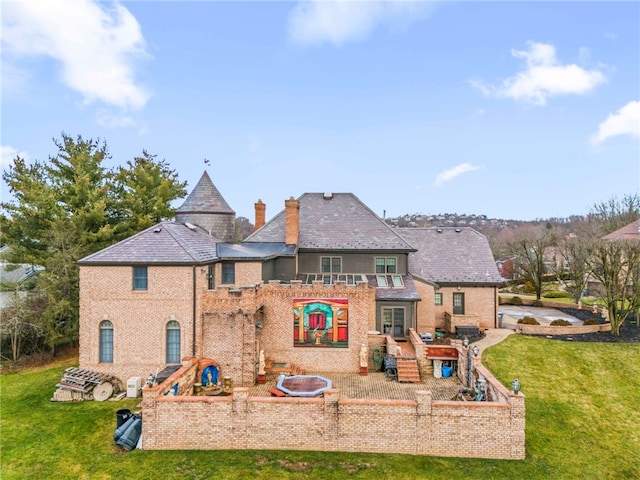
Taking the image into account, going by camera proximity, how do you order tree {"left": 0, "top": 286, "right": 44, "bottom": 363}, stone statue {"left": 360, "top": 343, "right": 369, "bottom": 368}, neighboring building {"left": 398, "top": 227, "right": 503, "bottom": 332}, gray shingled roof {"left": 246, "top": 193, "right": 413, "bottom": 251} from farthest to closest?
1. neighboring building {"left": 398, "top": 227, "right": 503, "bottom": 332}
2. gray shingled roof {"left": 246, "top": 193, "right": 413, "bottom": 251}
3. tree {"left": 0, "top": 286, "right": 44, "bottom": 363}
4. stone statue {"left": 360, "top": 343, "right": 369, "bottom": 368}

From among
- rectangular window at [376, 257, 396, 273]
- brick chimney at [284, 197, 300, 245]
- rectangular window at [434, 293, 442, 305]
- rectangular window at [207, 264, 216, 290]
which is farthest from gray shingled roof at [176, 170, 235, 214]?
rectangular window at [434, 293, 442, 305]

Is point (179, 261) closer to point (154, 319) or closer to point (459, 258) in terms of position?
point (154, 319)

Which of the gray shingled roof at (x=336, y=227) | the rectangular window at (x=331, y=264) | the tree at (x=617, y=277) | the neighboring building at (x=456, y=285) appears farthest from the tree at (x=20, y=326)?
the tree at (x=617, y=277)

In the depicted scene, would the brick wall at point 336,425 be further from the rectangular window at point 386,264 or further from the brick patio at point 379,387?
the rectangular window at point 386,264

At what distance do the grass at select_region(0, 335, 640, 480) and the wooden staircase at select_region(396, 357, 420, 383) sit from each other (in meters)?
4.18

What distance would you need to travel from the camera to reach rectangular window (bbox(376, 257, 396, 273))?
2464 centimetres

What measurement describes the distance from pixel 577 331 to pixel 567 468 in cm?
1463

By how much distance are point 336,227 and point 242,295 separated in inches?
407

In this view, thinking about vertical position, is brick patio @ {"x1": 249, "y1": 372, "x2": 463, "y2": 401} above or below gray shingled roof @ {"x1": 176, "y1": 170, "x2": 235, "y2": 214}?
below

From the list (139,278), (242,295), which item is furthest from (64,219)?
(242,295)

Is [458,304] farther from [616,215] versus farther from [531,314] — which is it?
[616,215]

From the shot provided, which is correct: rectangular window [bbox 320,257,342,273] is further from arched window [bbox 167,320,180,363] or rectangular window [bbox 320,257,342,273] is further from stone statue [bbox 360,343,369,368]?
arched window [bbox 167,320,180,363]

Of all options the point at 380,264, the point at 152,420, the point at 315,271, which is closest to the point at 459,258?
the point at 380,264

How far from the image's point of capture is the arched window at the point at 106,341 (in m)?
17.2
